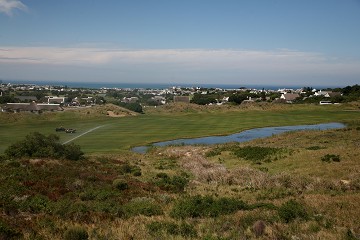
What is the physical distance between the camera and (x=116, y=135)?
2416 inches

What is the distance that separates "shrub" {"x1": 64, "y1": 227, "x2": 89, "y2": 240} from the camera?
9.52m

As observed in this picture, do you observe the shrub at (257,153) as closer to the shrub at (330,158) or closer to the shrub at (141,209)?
the shrub at (330,158)

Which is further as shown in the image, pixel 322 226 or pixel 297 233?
pixel 322 226

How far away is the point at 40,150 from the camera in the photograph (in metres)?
32.3

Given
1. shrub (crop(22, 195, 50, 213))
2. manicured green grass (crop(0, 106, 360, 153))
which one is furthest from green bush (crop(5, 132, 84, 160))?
shrub (crop(22, 195, 50, 213))

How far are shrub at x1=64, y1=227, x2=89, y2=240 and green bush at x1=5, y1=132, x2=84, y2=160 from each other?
22.9 meters

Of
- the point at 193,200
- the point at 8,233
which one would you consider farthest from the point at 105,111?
the point at 8,233

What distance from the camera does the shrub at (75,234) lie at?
31.2 feet

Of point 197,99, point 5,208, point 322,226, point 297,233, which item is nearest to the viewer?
point 297,233

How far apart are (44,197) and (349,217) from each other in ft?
37.9

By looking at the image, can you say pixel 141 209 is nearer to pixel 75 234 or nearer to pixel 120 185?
pixel 75 234

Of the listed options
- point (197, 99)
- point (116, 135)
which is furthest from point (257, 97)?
point (116, 135)

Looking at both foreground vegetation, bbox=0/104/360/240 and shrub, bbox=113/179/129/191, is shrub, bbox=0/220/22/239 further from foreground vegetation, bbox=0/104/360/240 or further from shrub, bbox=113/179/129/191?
shrub, bbox=113/179/129/191

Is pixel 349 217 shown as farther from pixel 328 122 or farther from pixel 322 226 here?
pixel 328 122
